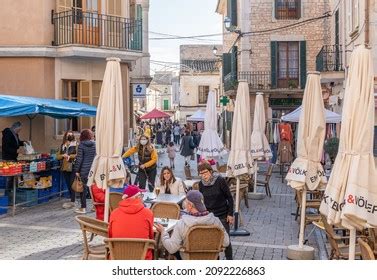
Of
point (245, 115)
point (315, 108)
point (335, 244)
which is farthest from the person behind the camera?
point (245, 115)

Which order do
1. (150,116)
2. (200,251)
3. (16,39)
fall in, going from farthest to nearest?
(150,116) → (16,39) → (200,251)

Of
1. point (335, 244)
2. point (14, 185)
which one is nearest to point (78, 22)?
point (14, 185)

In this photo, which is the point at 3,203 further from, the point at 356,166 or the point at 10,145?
the point at 356,166

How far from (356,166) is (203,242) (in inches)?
69.0

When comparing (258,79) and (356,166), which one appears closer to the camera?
(356,166)

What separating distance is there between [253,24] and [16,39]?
13.4 meters

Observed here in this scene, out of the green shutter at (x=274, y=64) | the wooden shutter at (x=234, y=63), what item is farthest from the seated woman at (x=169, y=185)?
the wooden shutter at (x=234, y=63)

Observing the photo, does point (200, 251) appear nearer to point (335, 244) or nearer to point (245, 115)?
point (335, 244)

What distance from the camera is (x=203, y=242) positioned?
6.28 meters

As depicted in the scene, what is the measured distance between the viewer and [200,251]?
6281 millimetres

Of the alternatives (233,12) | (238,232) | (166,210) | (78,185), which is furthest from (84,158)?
(233,12)

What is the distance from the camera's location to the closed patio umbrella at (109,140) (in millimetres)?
8477

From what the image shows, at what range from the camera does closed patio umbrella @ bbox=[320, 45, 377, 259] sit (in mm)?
5730
